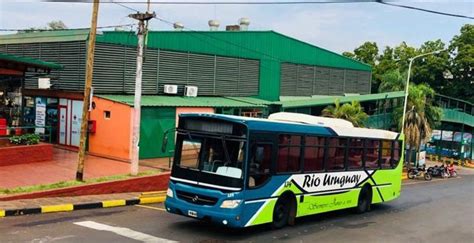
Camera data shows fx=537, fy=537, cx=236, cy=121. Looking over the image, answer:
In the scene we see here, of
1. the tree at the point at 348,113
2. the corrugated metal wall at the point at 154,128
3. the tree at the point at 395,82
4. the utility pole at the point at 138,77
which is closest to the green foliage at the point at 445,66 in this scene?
the tree at the point at 395,82

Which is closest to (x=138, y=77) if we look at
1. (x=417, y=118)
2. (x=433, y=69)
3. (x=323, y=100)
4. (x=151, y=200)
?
(x=151, y=200)

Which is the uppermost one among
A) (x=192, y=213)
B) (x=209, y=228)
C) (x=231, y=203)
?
(x=231, y=203)

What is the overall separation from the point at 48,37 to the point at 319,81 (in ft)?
71.6

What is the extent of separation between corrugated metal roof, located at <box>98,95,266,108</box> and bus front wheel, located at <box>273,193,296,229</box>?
40.7ft

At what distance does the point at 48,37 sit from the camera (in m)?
27.3

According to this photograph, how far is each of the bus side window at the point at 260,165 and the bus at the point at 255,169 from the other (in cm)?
2

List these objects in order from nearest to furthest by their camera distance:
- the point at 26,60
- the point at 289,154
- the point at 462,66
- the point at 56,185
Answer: the point at 289,154 < the point at 56,185 < the point at 26,60 < the point at 462,66

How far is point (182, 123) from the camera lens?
1299cm

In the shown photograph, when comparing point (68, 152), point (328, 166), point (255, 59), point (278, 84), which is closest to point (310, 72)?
point (278, 84)

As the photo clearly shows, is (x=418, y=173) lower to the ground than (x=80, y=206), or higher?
lower

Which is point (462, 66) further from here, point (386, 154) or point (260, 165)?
point (260, 165)

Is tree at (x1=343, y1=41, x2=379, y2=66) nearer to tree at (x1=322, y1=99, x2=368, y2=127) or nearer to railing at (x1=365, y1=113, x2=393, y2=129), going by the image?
railing at (x1=365, y1=113, x2=393, y2=129)

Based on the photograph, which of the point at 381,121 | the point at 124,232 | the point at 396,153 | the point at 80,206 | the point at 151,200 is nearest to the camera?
the point at 124,232

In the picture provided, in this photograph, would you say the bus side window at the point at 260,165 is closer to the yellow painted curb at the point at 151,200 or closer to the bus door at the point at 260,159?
the bus door at the point at 260,159
